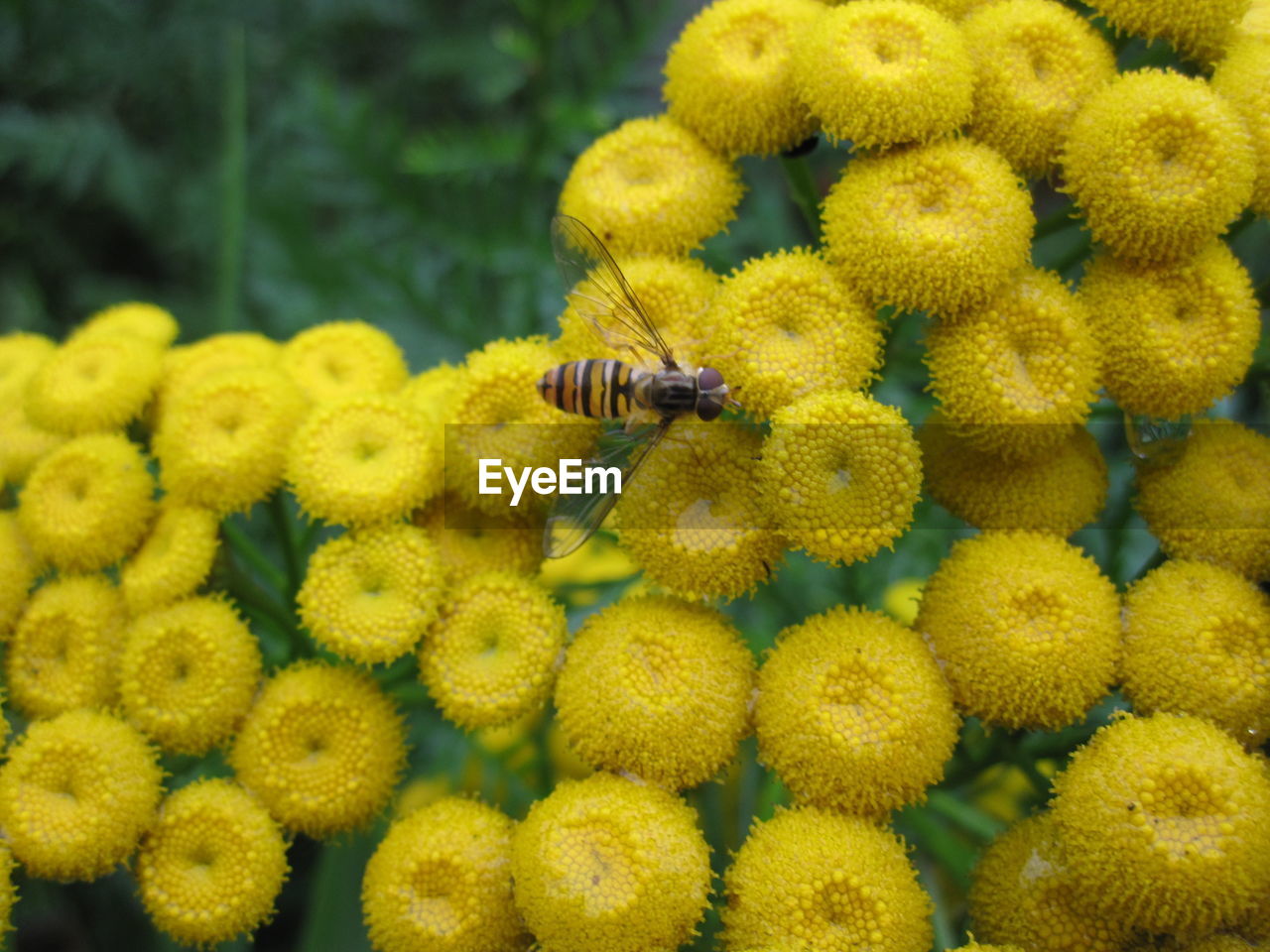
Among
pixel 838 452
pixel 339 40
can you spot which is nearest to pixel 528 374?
pixel 838 452

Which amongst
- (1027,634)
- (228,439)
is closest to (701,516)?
(1027,634)

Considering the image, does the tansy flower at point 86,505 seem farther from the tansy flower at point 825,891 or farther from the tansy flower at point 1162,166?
the tansy flower at point 1162,166

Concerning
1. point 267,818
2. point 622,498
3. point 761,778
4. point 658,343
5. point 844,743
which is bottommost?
point 761,778

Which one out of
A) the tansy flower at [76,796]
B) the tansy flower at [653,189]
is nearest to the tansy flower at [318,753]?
the tansy flower at [76,796]

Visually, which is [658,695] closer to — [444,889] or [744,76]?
[444,889]

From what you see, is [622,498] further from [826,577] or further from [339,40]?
[339,40]
